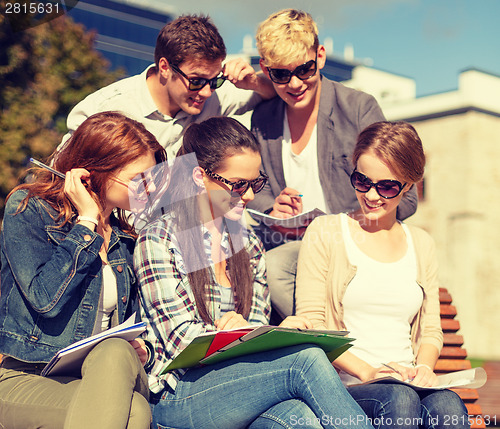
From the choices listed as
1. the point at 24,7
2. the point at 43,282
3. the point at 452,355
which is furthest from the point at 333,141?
the point at 24,7

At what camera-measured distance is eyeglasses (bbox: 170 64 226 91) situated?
3990 millimetres

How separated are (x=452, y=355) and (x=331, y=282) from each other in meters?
1.26

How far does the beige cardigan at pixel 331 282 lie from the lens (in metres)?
3.35

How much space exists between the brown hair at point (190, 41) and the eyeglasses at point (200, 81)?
65mm

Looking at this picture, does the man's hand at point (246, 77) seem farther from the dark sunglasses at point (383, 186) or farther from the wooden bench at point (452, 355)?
the wooden bench at point (452, 355)

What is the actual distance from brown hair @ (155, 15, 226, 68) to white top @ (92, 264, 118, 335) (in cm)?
161

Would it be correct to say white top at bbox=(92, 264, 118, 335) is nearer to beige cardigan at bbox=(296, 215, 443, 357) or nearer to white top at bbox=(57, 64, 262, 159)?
beige cardigan at bbox=(296, 215, 443, 357)

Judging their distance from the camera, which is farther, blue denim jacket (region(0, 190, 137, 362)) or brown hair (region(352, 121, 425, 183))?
brown hair (region(352, 121, 425, 183))

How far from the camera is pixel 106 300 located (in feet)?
9.68

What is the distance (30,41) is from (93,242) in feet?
39.2

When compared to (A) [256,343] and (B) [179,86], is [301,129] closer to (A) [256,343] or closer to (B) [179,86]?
(B) [179,86]

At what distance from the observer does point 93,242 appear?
278 cm
